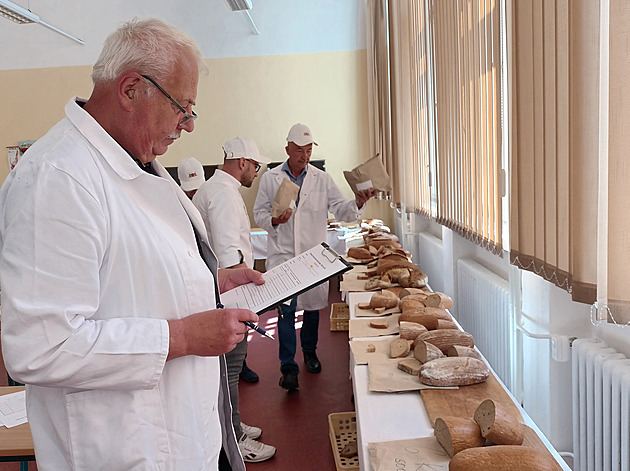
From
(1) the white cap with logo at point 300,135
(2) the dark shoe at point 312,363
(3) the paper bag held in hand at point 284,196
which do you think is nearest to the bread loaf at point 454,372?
(3) the paper bag held in hand at point 284,196

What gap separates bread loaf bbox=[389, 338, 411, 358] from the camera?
1963 mm

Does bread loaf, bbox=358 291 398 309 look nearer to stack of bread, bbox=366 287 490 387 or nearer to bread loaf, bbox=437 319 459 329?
stack of bread, bbox=366 287 490 387

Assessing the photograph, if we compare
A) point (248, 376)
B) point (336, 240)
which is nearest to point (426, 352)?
point (248, 376)

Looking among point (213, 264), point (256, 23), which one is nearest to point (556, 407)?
point (213, 264)

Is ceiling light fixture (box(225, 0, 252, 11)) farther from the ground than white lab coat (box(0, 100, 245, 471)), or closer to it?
farther from the ground

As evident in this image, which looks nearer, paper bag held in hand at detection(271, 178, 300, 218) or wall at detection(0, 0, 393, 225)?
paper bag held in hand at detection(271, 178, 300, 218)

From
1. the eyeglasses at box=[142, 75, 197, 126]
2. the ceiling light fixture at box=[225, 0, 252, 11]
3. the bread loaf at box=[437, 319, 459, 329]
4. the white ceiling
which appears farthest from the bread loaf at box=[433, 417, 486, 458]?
the white ceiling

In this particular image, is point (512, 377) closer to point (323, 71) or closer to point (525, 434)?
point (525, 434)

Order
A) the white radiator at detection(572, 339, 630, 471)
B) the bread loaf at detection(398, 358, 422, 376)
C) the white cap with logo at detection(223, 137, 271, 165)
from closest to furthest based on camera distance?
1. the white radiator at detection(572, 339, 630, 471)
2. the bread loaf at detection(398, 358, 422, 376)
3. the white cap with logo at detection(223, 137, 271, 165)

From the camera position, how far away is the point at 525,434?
1.36 metres

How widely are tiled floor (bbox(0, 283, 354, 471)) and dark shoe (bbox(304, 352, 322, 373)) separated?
40 millimetres

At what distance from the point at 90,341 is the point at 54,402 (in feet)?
0.74

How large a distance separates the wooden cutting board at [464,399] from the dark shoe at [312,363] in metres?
2.60

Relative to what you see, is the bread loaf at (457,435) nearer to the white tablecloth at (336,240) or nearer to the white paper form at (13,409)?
the white paper form at (13,409)
